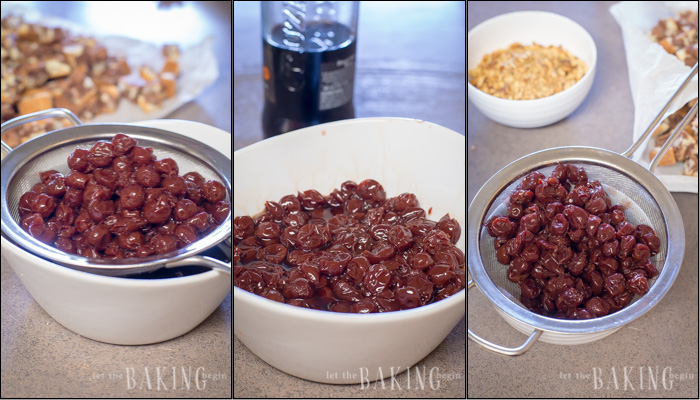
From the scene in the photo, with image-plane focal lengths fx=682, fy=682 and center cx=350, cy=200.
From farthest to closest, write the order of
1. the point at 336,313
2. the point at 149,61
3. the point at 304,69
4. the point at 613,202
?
the point at 149,61 → the point at 304,69 → the point at 613,202 → the point at 336,313

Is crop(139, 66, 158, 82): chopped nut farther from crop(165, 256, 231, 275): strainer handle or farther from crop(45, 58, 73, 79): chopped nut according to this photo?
crop(165, 256, 231, 275): strainer handle

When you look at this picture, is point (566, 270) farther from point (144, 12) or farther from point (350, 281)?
point (144, 12)

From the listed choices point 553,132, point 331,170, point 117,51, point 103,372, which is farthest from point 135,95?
point 553,132

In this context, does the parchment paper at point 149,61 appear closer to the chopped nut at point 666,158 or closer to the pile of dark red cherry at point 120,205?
the pile of dark red cherry at point 120,205

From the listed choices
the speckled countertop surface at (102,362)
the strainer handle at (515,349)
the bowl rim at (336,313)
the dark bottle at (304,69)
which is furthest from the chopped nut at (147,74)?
the strainer handle at (515,349)

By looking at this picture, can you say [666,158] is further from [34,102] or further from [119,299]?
[34,102]

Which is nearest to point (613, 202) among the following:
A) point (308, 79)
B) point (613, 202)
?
point (613, 202)
